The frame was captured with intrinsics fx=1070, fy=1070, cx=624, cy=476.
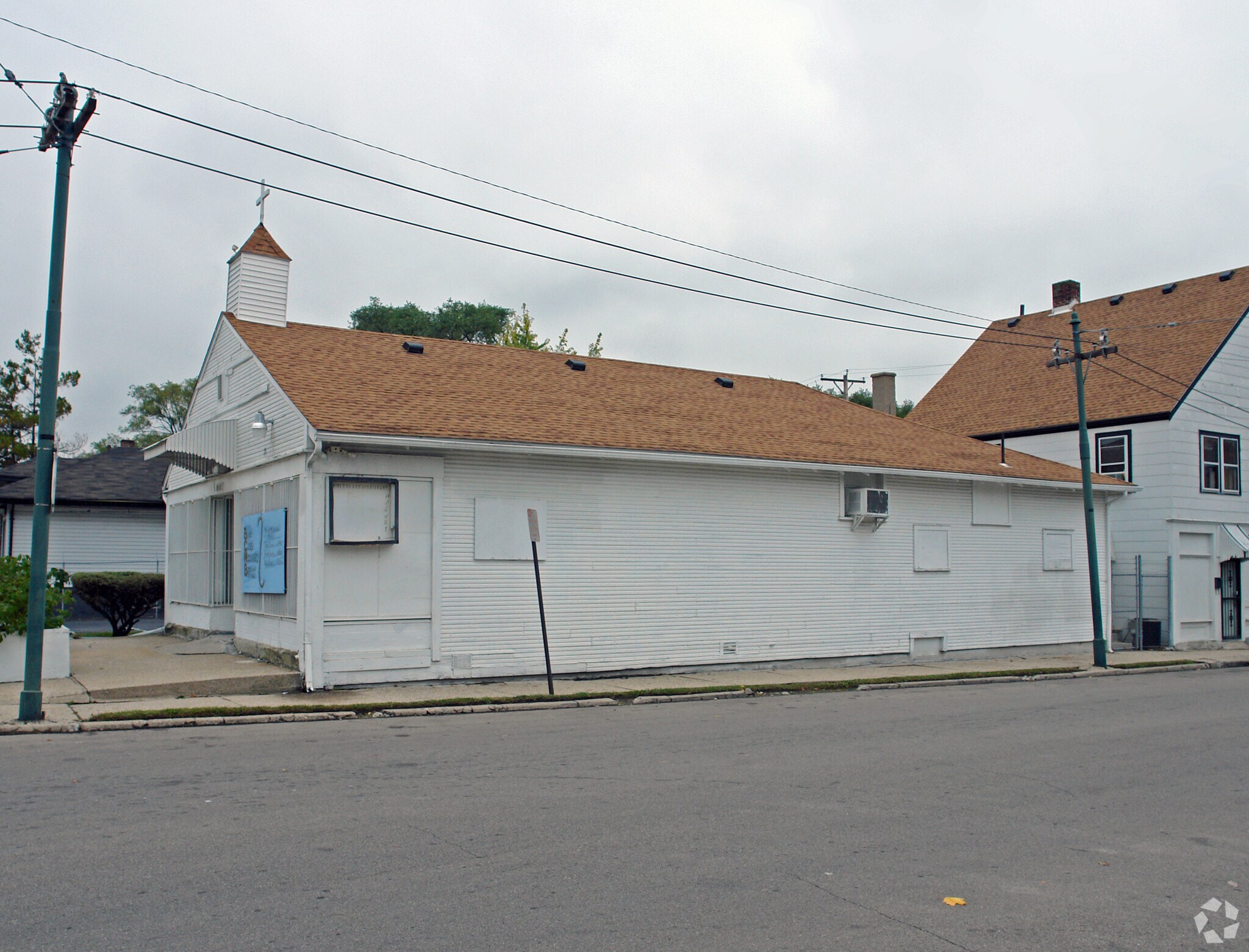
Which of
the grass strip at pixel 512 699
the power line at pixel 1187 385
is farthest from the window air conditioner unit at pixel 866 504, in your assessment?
the power line at pixel 1187 385

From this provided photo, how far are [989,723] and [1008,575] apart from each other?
10626 mm

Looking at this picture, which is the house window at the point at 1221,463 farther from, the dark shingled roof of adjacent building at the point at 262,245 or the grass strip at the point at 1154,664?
the dark shingled roof of adjacent building at the point at 262,245

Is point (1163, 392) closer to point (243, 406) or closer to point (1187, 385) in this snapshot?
point (1187, 385)

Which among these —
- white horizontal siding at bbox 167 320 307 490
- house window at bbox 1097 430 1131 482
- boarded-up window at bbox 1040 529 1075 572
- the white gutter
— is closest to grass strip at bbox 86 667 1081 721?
the white gutter

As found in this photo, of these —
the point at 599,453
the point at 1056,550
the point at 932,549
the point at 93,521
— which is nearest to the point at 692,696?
the point at 599,453

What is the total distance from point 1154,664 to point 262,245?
2040 centimetres

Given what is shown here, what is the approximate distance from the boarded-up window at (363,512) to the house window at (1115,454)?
20.5 metres

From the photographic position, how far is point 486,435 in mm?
16297

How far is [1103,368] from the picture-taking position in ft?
102

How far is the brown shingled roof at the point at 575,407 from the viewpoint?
16703 mm

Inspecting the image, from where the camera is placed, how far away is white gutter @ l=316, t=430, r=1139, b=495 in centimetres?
1544

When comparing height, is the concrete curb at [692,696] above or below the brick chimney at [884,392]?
below

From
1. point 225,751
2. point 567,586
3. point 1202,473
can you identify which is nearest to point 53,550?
point 567,586

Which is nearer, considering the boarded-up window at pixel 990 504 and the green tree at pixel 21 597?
the green tree at pixel 21 597
